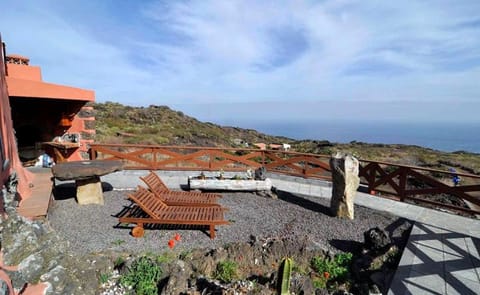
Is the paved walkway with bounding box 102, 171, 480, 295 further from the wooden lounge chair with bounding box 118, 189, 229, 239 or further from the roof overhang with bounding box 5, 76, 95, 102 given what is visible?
the roof overhang with bounding box 5, 76, 95, 102

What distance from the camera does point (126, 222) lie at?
4938mm

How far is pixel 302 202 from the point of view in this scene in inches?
273

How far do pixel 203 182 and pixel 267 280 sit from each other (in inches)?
153

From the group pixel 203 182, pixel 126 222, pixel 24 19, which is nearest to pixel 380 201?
pixel 203 182

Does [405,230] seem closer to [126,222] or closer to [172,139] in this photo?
[126,222]

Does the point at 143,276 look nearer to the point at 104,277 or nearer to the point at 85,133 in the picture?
the point at 104,277

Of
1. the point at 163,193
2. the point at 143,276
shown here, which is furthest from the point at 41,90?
the point at 143,276

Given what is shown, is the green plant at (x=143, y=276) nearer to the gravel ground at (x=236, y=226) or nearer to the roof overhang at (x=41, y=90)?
the gravel ground at (x=236, y=226)

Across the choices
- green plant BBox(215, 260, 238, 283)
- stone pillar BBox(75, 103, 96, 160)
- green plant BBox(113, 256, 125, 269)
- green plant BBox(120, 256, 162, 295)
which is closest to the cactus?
green plant BBox(215, 260, 238, 283)

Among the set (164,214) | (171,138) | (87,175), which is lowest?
(164,214)

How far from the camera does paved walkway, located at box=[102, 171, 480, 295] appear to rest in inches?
141

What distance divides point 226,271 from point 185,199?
2.37 metres

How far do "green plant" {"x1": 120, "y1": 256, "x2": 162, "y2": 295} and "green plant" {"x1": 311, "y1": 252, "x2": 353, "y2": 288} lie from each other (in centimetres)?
222

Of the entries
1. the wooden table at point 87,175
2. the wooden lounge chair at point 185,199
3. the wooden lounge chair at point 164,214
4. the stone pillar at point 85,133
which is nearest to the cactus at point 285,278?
the wooden lounge chair at point 164,214
